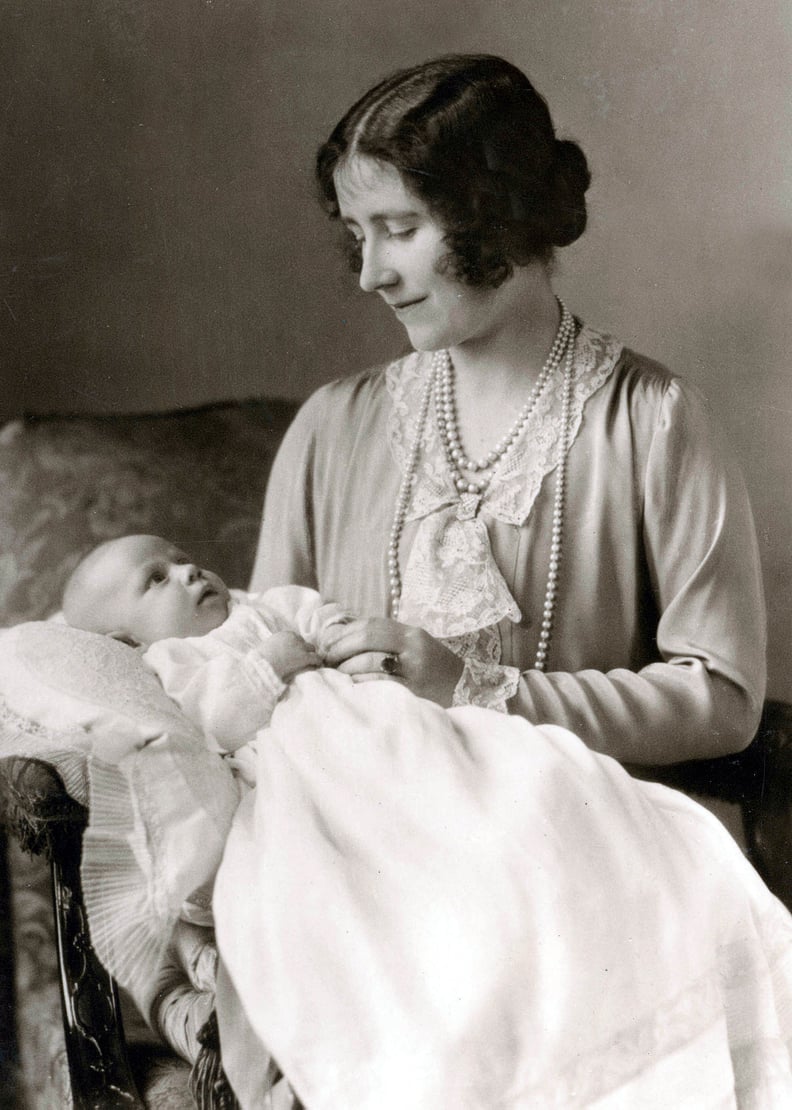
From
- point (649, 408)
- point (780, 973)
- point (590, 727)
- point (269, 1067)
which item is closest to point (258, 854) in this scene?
point (269, 1067)

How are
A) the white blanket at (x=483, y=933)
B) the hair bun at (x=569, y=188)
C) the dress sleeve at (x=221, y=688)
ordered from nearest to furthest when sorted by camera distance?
the white blanket at (x=483, y=933) → the dress sleeve at (x=221, y=688) → the hair bun at (x=569, y=188)

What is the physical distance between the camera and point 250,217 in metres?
1.10

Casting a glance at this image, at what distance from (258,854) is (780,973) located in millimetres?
435

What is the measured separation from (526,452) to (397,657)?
240mm

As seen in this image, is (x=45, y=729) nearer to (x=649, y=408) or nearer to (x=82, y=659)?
(x=82, y=659)

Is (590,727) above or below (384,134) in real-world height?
below

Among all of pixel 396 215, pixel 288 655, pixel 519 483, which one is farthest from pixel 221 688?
pixel 396 215

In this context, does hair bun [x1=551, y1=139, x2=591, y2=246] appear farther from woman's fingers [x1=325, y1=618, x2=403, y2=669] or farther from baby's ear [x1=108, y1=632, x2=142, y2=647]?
baby's ear [x1=108, y1=632, x2=142, y2=647]

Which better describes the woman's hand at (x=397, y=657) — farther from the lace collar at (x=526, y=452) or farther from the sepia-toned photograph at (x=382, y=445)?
the lace collar at (x=526, y=452)

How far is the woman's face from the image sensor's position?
3.36 feet

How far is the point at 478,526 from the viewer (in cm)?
108

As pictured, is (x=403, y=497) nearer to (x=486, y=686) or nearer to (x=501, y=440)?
(x=501, y=440)

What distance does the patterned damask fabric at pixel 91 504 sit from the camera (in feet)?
3.62

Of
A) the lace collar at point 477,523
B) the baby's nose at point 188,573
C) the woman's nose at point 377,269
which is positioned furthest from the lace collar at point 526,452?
the baby's nose at point 188,573
